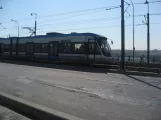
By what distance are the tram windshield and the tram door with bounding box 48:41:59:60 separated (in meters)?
6.34

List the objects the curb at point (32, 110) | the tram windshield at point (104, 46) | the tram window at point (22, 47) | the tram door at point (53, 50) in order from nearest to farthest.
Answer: the curb at point (32, 110), the tram windshield at point (104, 46), the tram door at point (53, 50), the tram window at point (22, 47)

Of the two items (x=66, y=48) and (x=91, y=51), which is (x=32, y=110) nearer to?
(x=91, y=51)

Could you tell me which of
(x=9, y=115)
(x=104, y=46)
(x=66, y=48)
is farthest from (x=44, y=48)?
(x=9, y=115)

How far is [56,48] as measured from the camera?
3488 cm

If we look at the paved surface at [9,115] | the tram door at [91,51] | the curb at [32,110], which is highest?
the tram door at [91,51]

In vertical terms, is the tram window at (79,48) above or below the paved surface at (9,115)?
above

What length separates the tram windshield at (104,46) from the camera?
99.4 ft

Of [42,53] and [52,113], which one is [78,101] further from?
[42,53]

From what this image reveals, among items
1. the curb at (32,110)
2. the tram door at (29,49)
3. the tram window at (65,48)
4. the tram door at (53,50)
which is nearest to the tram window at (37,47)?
the tram door at (29,49)

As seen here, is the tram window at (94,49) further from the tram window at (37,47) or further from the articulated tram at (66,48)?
the tram window at (37,47)

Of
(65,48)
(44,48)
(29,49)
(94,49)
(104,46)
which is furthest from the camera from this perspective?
(29,49)

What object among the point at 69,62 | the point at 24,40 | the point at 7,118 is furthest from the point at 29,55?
the point at 7,118

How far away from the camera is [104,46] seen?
3084 cm

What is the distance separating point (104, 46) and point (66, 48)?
4.80 m
